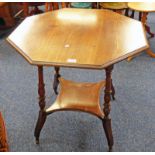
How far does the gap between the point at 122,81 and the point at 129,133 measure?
0.69 metres

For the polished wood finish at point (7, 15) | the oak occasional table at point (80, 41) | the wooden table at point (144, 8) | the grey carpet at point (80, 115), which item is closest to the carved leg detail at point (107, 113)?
the oak occasional table at point (80, 41)

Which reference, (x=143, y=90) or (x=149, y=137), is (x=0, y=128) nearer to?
(x=149, y=137)

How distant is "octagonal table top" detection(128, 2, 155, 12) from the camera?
256 cm

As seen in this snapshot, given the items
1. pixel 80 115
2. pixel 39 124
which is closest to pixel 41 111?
pixel 39 124

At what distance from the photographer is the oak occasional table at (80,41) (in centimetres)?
131

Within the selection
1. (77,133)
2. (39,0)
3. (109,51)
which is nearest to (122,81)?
(77,133)

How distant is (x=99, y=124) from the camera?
1906mm

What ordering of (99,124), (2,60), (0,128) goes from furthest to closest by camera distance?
(2,60)
(99,124)
(0,128)

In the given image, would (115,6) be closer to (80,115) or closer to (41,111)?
(80,115)

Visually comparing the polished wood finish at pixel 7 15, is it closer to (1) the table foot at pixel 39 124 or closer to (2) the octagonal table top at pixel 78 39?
(2) the octagonal table top at pixel 78 39

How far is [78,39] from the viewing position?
1.52m

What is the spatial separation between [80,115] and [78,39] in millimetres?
712

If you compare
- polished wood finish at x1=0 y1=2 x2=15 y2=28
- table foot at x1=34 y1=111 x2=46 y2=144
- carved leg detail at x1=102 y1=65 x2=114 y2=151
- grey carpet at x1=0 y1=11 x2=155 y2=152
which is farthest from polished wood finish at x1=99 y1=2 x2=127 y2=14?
table foot at x1=34 y1=111 x2=46 y2=144

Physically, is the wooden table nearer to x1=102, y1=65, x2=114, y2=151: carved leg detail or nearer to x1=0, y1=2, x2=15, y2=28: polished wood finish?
x1=102, y1=65, x2=114, y2=151: carved leg detail
